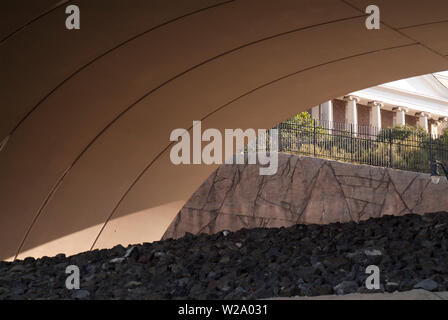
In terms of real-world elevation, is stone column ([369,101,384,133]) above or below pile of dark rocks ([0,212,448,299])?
above

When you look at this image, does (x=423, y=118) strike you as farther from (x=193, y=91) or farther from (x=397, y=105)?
(x=193, y=91)

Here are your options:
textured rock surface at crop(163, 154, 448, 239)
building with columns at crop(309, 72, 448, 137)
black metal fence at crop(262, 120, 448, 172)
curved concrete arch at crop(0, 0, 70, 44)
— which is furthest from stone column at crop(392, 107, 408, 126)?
curved concrete arch at crop(0, 0, 70, 44)

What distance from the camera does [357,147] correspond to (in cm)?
2275

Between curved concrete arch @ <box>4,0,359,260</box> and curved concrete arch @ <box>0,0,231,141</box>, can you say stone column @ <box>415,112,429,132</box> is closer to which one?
curved concrete arch @ <box>4,0,359,260</box>

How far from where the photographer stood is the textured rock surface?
58.6 ft

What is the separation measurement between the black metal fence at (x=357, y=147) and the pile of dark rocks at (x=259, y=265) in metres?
14.5

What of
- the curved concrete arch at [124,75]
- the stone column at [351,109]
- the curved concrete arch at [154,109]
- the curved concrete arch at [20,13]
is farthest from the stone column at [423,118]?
the curved concrete arch at [20,13]

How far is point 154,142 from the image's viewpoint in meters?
10.4

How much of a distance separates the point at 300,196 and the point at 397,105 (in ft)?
80.3

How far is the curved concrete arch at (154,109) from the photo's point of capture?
307 inches

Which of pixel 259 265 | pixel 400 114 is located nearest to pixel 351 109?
pixel 400 114

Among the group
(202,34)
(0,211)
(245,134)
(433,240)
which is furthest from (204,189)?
(433,240)

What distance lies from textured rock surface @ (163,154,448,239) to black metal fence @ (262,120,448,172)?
2.18 metres

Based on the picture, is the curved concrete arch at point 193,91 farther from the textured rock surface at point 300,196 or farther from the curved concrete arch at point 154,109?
the textured rock surface at point 300,196
